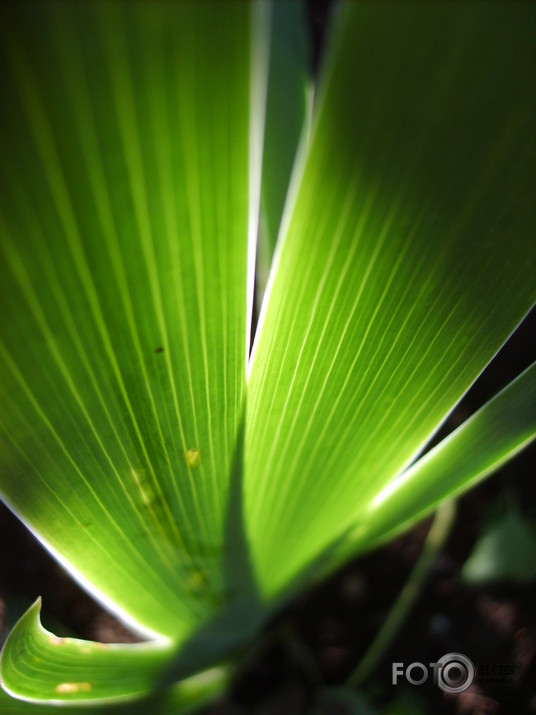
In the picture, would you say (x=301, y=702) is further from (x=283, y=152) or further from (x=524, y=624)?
(x=283, y=152)

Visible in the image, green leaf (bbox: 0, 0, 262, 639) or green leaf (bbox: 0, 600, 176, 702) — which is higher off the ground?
green leaf (bbox: 0, 0, 262, 639)

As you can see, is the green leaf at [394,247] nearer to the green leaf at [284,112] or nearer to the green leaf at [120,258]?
the green leaf at [120,258]

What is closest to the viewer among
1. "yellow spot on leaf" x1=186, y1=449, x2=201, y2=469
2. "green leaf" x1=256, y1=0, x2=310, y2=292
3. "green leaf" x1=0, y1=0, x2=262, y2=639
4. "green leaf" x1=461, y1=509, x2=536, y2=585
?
"green leaf" x1=0, y1=0, x2=262, y2=639

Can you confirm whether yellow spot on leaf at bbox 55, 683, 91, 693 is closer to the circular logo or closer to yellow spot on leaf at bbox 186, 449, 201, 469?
yellow spot on leaf at bbox 186, 449, 201, 469

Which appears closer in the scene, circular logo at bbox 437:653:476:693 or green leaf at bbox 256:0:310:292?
green leaf at bbox 256:0:310:292

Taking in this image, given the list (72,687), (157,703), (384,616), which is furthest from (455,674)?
(72,687)

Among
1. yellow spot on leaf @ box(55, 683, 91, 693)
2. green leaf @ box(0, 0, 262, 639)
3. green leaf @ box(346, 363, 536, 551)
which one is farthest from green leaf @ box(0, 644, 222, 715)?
green leaf @ box(346, 363, 536, 551)

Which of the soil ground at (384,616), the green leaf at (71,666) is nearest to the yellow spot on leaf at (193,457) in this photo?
the green leaf at (71,666)

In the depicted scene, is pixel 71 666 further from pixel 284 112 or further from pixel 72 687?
pixel 284 112

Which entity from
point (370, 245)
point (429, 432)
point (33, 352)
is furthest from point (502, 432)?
point (33, 352)
